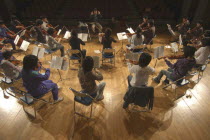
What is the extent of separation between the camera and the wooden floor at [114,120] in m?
2.81

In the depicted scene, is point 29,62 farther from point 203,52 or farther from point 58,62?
point 203,52

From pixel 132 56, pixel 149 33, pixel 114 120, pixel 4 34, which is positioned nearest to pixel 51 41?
pixel 4 34

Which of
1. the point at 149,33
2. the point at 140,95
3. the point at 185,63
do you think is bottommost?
the point at 140,95

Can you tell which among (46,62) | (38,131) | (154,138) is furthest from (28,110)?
(154,138)

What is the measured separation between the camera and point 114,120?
10.2ft

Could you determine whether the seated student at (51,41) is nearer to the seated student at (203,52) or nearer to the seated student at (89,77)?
the seated student at (89,77)

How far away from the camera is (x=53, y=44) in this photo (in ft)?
16.1

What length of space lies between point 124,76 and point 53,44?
8.33 feet

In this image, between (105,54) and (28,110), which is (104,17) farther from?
(28,110)

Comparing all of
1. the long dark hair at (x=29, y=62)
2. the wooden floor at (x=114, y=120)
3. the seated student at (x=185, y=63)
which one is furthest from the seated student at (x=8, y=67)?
the seated student at (x=185, y=63)

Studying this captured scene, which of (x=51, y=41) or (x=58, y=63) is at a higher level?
(x=51, y=41)

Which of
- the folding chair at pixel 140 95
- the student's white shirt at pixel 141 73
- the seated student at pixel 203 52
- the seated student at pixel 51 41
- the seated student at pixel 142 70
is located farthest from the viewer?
the seated student at pixel 51 41

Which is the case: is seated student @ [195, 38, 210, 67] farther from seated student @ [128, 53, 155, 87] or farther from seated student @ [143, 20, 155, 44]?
seated student @ [143, 20, 155, 44]

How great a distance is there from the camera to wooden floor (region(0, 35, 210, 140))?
2.81 m
